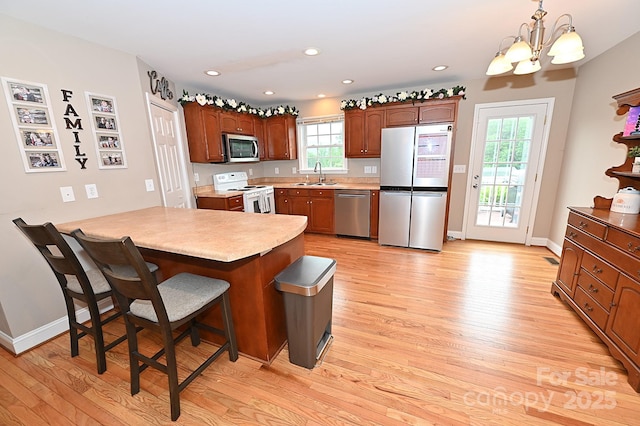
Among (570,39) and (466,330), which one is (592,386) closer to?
(466,330)

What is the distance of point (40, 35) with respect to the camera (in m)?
1.87

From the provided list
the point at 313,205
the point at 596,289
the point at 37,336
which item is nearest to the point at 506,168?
the point at 596,289

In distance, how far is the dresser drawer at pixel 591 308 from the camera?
1787 mm

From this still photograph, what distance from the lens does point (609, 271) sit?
1.75 m

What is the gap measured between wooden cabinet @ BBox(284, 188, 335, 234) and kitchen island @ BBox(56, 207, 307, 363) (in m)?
2.41

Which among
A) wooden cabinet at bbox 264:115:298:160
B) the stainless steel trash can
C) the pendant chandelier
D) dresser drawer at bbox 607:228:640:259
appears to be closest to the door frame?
wooden cabinet at bbox 264:115:298:160

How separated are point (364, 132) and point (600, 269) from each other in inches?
124

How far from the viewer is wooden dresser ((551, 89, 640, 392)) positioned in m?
1.54

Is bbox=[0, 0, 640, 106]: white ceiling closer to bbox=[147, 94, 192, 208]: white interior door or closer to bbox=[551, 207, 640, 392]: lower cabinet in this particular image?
bbox=[147, 94, 192, 208]: white interior door

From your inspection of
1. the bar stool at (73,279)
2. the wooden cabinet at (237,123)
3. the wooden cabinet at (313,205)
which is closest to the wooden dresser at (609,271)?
the wooden cabinet at (313,205)

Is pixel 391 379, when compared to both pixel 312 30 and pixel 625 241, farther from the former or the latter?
pixel 312 30

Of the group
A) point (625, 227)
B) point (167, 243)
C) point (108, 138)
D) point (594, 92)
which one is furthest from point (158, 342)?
point (594, 92)

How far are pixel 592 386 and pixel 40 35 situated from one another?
443 centimetres

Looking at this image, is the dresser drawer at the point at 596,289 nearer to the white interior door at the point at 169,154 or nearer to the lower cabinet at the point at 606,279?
the lower cabinet at the point at 606,279
